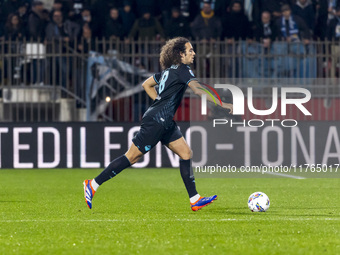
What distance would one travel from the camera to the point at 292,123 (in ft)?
57.0

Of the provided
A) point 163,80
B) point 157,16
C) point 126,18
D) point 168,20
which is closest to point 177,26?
point 168,20

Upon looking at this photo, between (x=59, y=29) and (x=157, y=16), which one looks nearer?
(x=59, y=29)

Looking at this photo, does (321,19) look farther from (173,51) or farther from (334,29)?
(173,51)

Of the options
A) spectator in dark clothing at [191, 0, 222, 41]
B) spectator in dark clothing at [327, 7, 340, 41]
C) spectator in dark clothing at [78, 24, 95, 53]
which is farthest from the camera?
spectator in dark clothing at [327, 7, 340, 41]

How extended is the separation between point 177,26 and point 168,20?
32 centimetres

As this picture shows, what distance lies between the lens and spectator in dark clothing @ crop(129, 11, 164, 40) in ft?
61.3

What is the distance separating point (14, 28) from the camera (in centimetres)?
1878

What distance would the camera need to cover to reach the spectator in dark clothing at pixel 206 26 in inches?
738

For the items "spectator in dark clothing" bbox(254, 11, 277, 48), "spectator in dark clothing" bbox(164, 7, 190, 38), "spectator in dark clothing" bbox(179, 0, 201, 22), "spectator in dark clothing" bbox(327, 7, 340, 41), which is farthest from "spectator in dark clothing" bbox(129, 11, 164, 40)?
"spectator in dark clothing" bbox(327, 7, 340, 41)

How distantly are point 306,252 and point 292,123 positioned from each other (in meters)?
11.4

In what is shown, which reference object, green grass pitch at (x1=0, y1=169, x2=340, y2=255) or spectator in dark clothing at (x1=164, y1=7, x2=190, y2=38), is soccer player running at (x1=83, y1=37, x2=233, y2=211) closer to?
green grass pitch at (x1=0, y1=169, x2=340, y2=255)

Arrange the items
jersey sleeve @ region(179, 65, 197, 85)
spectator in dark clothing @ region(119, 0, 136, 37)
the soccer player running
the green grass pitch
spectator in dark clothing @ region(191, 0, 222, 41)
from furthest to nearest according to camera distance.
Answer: spectator in dark clothing @ region(119, 0, 136, 37) < spectator in dark clothing @ region(191, 0, 222, 41) < the soccer player running < jersey sleeve @ region(179, 65, 197, 85) < the green grass pitch

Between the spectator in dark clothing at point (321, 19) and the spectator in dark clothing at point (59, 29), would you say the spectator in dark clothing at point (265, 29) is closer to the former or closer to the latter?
the spectator in dark clothing at point (321, 19)

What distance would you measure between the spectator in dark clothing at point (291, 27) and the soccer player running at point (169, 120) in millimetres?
9972
